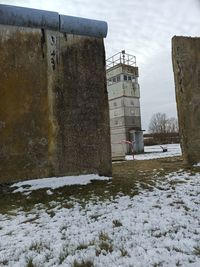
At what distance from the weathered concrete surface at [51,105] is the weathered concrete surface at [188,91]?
106 inches

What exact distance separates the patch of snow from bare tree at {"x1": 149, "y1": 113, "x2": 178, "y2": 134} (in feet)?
171

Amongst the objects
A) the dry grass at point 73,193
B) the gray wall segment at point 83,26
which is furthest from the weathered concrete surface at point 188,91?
the gray wall segment at point 83,26

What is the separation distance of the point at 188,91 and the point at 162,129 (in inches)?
1872

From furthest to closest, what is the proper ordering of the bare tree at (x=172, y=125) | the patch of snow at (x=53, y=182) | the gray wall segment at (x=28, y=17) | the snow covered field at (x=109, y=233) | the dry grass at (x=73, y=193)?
the bare tree at (x=172, y=125) → the gray wall segment at (x=28, y=17) → the patch of snow at (x=53, y=182) → the dry grass at (x=73, y=193) → the snow covered field at (x=109, y=233)

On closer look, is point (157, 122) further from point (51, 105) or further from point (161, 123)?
point (51, 105)

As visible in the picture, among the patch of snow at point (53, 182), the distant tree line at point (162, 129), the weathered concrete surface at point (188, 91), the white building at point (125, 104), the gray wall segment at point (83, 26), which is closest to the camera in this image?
the patch of snow at point (53, 182)

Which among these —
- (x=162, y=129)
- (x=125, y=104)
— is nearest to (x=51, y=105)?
(x=125, y=104)

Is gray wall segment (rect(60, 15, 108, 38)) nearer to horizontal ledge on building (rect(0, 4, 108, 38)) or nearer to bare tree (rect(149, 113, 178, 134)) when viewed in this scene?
horizontal ledge on building (rect(0, 4, 108, 38))

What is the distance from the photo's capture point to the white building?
79.5 ft

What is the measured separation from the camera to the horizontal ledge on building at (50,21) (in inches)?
266

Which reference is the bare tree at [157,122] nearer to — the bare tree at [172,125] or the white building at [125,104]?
the bare tree at [172,125]

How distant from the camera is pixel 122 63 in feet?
80.1

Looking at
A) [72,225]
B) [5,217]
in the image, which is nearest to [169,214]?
[72,225]


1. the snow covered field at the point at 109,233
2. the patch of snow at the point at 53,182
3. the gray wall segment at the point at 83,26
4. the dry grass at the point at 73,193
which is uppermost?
the gray wall segment at the point at 83,26
